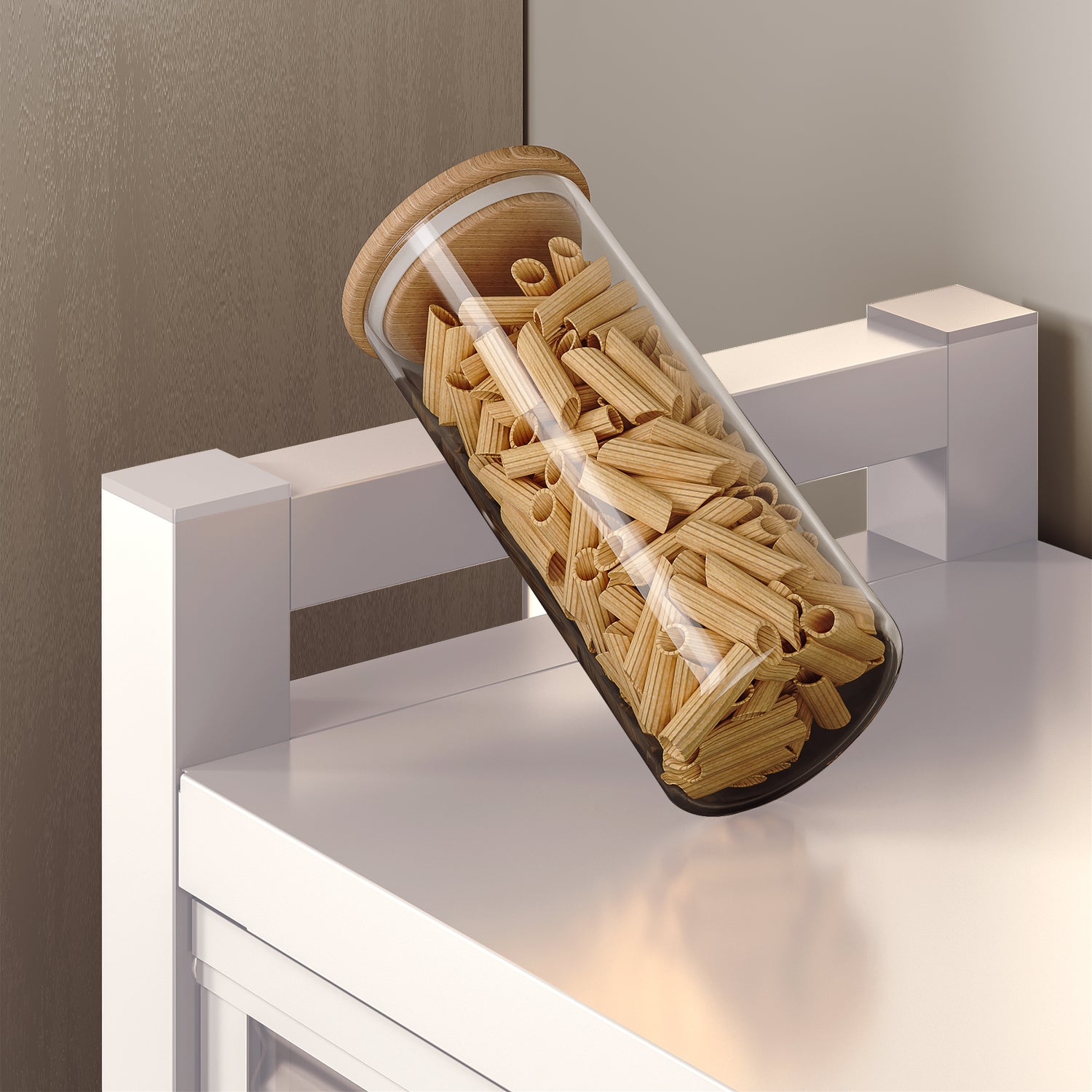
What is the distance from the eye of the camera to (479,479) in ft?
2.02


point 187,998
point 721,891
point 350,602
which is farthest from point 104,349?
point 721,891

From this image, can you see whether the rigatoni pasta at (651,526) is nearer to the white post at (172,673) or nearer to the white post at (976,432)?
the white post at (172,673)

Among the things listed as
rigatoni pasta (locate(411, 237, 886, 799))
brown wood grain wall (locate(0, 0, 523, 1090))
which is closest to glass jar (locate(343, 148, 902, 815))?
rigatoni pasta (locate(411, 237, 886, 799))

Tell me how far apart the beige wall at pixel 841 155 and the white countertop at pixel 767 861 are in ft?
0.68

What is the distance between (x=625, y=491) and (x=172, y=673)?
0.66 ft

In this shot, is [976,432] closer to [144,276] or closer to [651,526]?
[651,526]

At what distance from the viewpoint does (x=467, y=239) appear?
60cm

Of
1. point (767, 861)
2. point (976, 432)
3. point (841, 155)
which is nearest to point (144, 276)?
point (841, 155)

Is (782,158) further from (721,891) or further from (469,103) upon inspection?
(721,891)

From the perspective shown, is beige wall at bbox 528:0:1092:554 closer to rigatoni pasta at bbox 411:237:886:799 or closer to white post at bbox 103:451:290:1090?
rigatoni pasta at bbox 411:237:886:799

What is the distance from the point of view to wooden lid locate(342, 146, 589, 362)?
60 centimetres

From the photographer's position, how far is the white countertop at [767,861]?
0.48 m

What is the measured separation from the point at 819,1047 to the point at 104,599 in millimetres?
364

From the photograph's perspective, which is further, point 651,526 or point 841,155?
→ point 841,155
